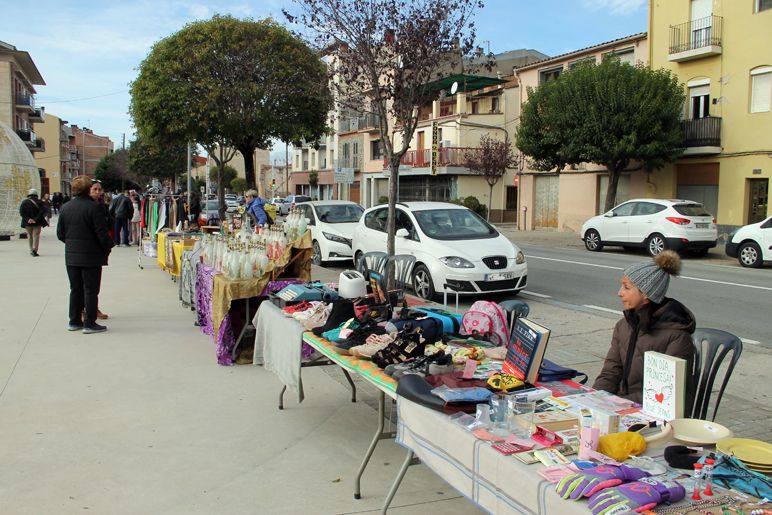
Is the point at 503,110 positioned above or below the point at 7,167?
above

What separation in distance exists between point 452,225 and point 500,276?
1.66 metres

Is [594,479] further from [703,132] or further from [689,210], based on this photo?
[703,132]

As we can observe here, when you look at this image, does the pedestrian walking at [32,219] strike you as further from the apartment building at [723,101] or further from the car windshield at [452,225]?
the apartment building at [723,101]

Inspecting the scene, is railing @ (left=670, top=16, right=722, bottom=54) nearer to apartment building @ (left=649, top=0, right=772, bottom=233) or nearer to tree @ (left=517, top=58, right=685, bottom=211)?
apartment building @ (left=649, top=0, right=772, bottom=233)

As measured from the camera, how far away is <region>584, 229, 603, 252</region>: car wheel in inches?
824

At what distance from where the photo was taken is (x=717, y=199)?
960 inches

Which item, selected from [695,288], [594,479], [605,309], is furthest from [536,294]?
[594,479]

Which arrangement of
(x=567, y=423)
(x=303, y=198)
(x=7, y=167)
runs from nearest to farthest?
(x=567, y=423) < (x=7, y=167) < (x=303, y=198)

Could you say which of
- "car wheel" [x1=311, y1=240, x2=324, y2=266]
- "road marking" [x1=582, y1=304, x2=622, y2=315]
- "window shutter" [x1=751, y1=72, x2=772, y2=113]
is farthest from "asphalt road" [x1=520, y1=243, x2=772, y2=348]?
"window shutter" [x1=751, y1=72, x2=772, y2=113]

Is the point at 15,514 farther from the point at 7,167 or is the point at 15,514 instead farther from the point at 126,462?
the point at 7,167

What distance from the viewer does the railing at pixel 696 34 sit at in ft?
79.1

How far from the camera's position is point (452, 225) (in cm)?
1172

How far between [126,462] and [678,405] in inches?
132

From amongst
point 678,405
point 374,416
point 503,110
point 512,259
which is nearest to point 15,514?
point 374,416
